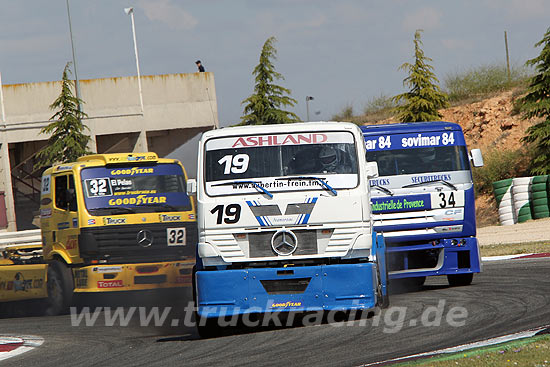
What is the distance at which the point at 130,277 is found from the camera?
13.8 meters

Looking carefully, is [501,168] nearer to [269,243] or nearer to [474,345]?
[269,243]

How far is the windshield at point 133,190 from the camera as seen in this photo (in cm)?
1414

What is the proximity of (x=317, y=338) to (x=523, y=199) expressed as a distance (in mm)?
20023

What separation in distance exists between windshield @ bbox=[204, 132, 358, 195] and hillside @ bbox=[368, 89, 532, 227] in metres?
29.7

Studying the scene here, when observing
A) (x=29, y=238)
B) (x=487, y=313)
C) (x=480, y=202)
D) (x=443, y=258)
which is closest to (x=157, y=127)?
(x=480, y=202)

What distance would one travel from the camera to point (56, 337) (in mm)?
11445

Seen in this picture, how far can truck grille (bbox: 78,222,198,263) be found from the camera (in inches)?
544

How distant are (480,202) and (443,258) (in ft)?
71.8

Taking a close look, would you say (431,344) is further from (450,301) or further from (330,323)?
(450,301)

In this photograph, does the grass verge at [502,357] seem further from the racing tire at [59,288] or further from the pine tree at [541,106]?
the pine tree at [541,106]

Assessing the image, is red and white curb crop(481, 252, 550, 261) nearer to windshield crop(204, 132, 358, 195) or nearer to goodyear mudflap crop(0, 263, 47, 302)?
windshield crop(204, 132, 358, 195)

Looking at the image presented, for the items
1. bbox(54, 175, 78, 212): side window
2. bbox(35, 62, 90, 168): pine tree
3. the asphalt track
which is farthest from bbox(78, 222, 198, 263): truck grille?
bbox(35, 62, 90, 168): pine tree

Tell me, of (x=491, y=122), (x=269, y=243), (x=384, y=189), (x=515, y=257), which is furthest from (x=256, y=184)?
(x=491, y=122)

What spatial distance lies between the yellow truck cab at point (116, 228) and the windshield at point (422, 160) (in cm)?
347
